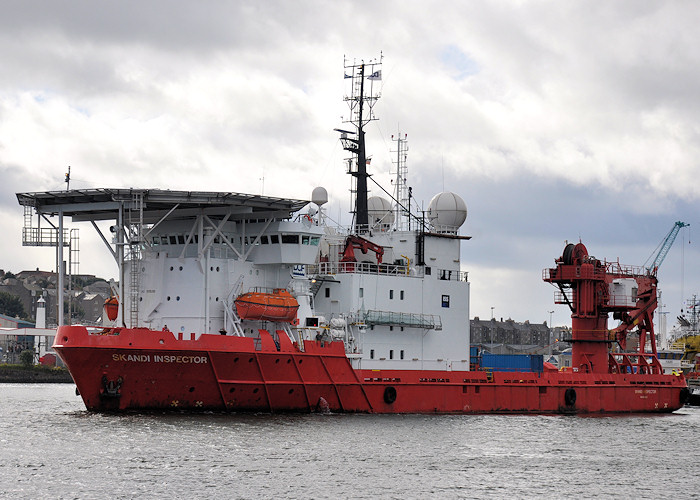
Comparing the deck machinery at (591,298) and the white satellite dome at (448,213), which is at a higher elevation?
the white satellite dome at (448,213)

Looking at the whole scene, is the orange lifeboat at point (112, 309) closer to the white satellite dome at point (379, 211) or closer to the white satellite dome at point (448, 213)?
the white satellite dome at point (379, 211)

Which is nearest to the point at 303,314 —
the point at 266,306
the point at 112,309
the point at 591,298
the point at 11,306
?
the point at 266,306

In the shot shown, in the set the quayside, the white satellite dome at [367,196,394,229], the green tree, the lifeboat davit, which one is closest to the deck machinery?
the quayside

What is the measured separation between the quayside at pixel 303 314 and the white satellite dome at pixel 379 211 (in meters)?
1.70

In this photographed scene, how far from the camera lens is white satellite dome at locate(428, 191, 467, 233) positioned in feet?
155

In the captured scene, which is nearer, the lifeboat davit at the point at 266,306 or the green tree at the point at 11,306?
the lifeboat davit at the point at 266,306

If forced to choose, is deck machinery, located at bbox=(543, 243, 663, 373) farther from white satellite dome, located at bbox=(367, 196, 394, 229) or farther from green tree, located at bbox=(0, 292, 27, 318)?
green tree, located at bbox=(0, 292, 27, 318)

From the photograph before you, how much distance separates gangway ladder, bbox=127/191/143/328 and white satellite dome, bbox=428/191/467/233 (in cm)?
1467

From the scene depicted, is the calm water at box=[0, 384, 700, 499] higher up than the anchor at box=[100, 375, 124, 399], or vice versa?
the anchor at box=[100, 375, 124, 399]

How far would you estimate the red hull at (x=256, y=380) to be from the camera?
113 feet

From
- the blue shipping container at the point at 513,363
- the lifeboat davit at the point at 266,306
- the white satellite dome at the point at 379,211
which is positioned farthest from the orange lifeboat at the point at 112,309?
the blue shipping container at the point at 513,363

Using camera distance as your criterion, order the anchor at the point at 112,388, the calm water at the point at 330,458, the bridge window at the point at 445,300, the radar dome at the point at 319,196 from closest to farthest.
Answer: the calm water at the point at 330,458
the anchor at the point at 112,388
the radar dome at the point at 319,196
the bridge window at the point at 445,300

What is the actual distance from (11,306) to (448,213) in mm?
102397

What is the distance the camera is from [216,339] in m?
35.2
